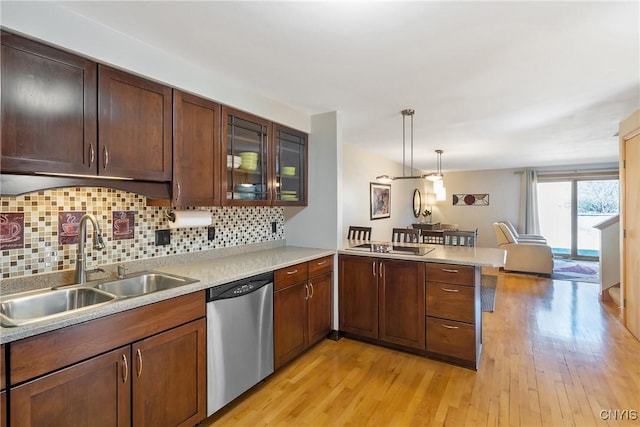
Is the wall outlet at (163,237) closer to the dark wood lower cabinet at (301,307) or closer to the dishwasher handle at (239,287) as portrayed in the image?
the dishwasher handle at (239,287)

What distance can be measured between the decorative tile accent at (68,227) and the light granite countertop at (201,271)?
16.3 inches

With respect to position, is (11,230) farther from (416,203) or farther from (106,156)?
(416,203)

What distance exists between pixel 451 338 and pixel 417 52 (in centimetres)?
222

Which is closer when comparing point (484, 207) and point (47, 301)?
point (47, 301)

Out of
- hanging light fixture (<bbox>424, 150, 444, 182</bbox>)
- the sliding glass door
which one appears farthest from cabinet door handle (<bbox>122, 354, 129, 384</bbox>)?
the sliding glass door

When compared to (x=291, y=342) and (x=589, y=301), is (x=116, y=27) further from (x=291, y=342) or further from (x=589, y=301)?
(x=589, y=301)

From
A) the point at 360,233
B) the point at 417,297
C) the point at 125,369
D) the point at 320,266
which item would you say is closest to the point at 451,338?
the point at 417,297

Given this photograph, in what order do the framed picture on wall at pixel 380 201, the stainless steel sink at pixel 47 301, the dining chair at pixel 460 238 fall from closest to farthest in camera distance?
the stainless steel sink at pixel 47 301, the dining chair at pixel 460 238, the framed picture on wall at pixel 380 201

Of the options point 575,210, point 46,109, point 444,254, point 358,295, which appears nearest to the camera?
point 46,109

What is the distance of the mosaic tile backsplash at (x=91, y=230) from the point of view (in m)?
1.66

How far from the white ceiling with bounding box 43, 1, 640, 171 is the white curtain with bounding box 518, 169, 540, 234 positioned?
4513 millimetres

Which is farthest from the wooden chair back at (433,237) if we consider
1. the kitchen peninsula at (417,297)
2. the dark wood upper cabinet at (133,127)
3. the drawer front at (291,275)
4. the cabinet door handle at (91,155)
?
the cabinet door handle at (91,155)

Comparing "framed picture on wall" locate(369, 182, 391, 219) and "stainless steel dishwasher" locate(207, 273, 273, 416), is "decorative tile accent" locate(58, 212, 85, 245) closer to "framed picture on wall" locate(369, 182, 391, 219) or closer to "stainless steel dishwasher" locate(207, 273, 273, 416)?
"stainless steel dishwasher" locate(207, 273, 273, 416)

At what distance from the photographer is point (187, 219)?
2.25 m
